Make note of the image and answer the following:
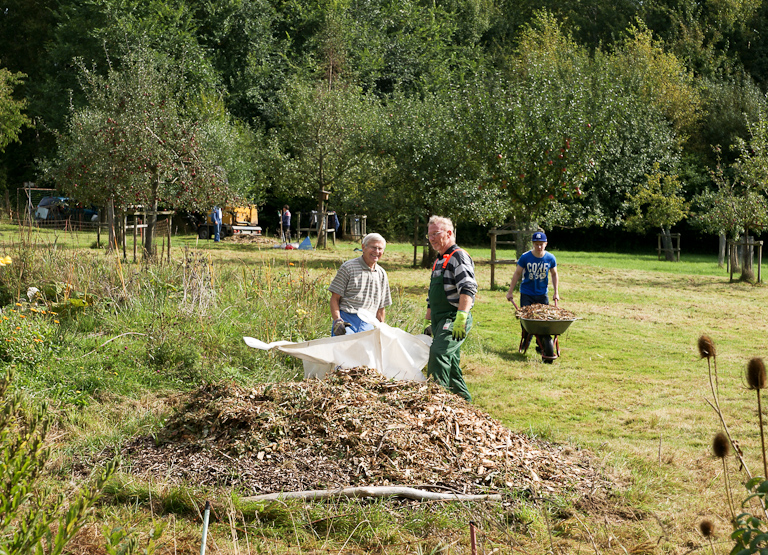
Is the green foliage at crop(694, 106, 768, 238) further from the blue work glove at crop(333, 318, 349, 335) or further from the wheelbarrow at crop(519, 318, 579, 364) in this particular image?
the blue work glove at crop(333, 318, 349, 335)

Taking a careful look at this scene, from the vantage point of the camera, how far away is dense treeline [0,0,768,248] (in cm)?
1655

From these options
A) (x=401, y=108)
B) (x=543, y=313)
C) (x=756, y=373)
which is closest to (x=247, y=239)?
(x=401, y=108)

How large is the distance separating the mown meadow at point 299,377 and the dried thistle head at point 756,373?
245mm

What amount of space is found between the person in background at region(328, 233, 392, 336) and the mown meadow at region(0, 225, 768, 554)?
29.0 inches

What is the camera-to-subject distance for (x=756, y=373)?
69.6 inches

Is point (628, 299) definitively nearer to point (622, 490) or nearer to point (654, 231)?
point (622, 490)

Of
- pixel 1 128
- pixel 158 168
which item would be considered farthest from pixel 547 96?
pixel 1 128

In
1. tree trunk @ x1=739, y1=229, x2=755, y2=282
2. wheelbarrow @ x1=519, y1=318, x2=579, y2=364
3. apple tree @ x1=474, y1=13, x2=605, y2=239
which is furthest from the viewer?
tree trunk @ x1=739, y1=229, x2=755, y2=282

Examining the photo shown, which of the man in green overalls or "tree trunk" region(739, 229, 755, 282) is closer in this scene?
the man in green overalls

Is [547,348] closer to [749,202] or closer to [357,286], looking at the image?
[357,286]

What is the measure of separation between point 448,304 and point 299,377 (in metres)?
1.53

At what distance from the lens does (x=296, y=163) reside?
96.1 ft

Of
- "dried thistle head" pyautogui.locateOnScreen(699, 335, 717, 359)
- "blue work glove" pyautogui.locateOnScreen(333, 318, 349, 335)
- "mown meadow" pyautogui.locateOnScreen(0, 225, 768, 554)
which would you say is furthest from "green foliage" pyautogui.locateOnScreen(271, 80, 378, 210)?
"dried thistle head" pyautogui.locateOnScreen(699, 335, 717, 359)

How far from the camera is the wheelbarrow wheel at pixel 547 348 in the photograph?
8578 mm
